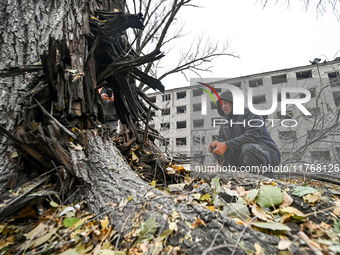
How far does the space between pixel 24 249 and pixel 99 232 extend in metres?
0.35

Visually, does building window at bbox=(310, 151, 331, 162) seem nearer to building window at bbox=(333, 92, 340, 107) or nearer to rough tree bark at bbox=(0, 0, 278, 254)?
building window at bbox=(333, 92, 340, 107)

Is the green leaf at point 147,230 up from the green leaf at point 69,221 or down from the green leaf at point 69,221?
up

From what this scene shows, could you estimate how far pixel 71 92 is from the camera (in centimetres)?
165

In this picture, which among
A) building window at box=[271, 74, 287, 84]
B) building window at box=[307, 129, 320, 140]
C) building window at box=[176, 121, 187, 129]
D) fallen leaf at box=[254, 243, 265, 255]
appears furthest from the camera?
building window at box=[176, 121, 187, 129]

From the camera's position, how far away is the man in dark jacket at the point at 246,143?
3.18 metres

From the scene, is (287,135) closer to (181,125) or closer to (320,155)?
(320,155)

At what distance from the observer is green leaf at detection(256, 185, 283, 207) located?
3.16ft

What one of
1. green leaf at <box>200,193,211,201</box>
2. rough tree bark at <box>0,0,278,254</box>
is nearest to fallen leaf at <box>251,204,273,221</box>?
rough tree bark at <box>0,0,278,254</box>

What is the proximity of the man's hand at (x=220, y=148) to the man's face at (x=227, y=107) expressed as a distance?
27.6 inches

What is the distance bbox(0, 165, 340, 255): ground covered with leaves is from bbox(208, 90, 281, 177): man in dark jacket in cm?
212

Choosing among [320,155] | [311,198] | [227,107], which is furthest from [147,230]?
[320,155]

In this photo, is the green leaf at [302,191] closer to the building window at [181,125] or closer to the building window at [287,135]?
the building window at [287,135]

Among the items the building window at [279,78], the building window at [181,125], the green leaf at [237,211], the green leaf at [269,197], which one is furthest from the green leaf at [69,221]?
the building window at [181,125]

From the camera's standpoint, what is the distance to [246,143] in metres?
3.25
